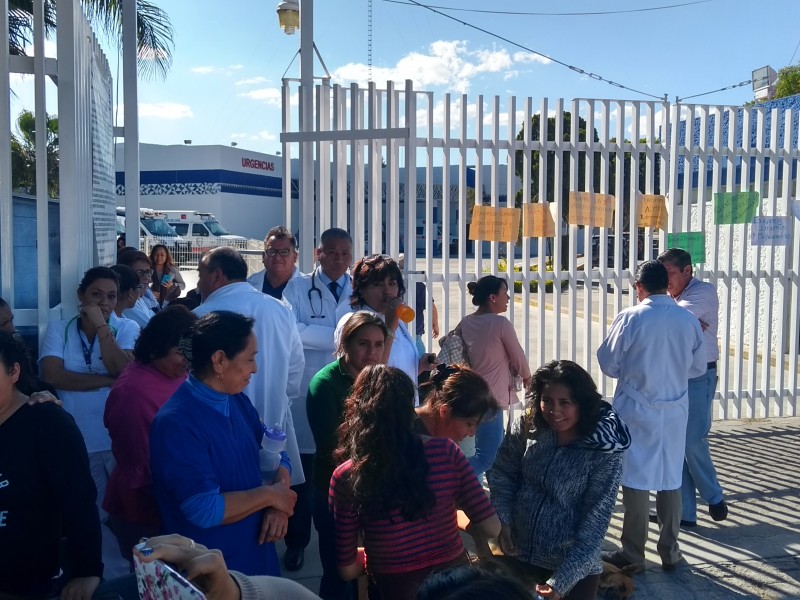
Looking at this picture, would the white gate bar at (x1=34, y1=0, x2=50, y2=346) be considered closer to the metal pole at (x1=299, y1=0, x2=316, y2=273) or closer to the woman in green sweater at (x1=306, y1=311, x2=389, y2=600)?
the woman in green sweater at (x1=306, y1=311, x2=389, y2=600)

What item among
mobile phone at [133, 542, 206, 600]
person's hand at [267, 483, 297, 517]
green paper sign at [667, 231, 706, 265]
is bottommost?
person's hand at [267, 483, 297, 517]

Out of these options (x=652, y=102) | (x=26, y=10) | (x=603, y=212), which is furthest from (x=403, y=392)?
(x=26, y=10)

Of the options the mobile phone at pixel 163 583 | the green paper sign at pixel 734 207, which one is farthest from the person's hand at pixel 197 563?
the green paper sign at pixel 734 207

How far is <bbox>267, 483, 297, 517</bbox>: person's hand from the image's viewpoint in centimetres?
246

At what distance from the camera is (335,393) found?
3201 millimetres

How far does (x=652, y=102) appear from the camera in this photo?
6.45 metres

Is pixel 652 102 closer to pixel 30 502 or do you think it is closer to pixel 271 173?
pixel 30 502

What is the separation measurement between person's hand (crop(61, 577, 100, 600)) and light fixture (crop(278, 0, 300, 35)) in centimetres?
502

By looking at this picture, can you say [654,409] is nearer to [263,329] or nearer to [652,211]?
[263,329]

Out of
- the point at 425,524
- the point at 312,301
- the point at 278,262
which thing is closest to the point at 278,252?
the point at 278,262

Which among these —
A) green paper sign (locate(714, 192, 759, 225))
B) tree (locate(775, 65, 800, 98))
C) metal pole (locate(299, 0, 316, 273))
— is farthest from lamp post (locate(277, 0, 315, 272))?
tree (locate(775, 65, 800, 98))

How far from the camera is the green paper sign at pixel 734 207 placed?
6859mm

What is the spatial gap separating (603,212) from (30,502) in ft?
16.9

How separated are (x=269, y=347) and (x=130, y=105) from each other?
322 centimetres
